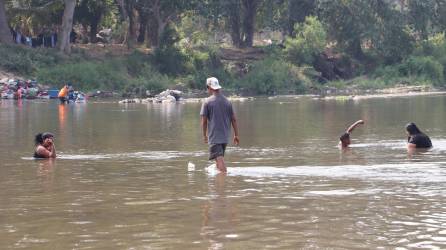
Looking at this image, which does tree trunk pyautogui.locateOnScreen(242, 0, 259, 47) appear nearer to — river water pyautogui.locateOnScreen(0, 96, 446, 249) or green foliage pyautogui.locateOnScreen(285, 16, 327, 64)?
green foliage pyautogui.locateOnScreen(285, 16, 327, 64)

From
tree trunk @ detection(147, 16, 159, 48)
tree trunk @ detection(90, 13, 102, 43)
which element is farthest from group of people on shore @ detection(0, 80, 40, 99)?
tree trunk @ detection(147, 16, 159, 48)

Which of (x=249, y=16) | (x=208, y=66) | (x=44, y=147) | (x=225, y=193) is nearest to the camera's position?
(x=225, y=193)

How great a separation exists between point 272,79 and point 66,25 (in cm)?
1407

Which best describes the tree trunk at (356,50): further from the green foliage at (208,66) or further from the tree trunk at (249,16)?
the green foliage at (208,66)

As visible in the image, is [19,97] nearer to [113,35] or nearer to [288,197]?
[113,35]

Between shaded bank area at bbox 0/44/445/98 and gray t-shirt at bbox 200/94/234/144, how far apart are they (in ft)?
136

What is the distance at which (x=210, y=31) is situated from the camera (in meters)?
81.5

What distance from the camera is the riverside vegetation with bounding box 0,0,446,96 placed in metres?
58.6

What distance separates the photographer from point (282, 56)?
6938cm

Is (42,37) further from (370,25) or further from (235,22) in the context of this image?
(370,25)

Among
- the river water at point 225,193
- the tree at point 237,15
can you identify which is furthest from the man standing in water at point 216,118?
the tree at point 237,15

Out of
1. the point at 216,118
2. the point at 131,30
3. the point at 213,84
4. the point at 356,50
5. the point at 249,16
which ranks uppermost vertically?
the point at 249,16

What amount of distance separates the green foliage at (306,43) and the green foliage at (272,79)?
3.20 m

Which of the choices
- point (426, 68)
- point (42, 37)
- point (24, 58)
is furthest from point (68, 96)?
point (426, 68)
